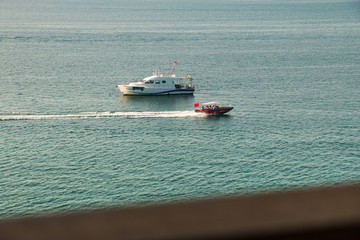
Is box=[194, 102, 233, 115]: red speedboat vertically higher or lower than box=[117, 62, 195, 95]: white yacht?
lower

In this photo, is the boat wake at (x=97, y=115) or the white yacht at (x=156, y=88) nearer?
the boat wake at (x=97, y=115)

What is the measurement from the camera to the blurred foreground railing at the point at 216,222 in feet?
2.62

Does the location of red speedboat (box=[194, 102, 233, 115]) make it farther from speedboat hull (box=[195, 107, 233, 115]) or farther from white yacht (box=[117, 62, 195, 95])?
white yacht (box=[117, 62, 195, 95])

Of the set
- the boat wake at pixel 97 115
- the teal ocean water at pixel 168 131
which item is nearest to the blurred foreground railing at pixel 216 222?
the teal ocean water at pixel 168 131

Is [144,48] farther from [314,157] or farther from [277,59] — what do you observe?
[314,157]

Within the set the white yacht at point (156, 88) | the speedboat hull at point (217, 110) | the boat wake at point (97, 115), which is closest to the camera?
the boat wake at point (97, 115)

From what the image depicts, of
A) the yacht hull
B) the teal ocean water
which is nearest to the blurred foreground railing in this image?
the teal ocean water

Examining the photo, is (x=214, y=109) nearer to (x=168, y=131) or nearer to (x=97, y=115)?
(x=168, y=131)

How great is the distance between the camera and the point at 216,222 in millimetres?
835

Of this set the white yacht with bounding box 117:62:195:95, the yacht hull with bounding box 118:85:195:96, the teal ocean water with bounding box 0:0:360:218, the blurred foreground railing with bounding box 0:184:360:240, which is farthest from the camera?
the white yacht with bounding box 117:62:195:95

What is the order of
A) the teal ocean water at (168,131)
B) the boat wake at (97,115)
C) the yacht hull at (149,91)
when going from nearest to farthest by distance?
the teal ocean water at (168,131) < the boat wake at (97,115) < the yacht hull at (149,91)

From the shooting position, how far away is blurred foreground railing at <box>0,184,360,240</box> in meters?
0.80

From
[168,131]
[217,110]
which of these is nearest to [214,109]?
[217,110]

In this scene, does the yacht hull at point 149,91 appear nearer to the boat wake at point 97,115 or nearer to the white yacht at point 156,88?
the white yacht at point 156,88
